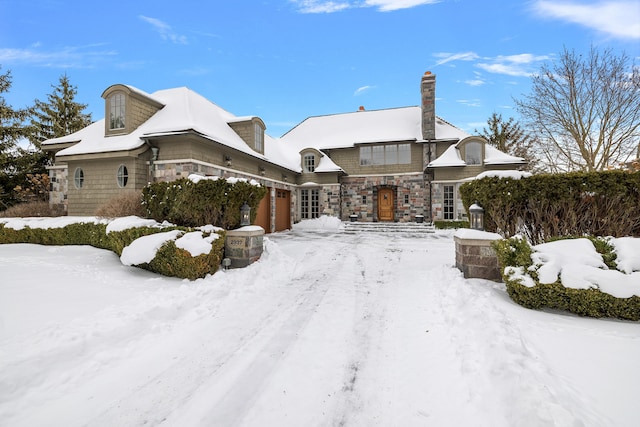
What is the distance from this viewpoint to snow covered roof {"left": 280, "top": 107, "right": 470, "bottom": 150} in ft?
59.2

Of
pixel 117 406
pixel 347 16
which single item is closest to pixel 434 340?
pixel 117 406

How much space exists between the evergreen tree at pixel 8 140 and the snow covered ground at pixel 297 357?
16081mm

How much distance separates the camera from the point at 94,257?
5.87 metres

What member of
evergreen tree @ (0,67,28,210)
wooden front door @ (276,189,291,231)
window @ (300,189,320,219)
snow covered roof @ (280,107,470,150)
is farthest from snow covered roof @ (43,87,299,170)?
snow covered roof @ (280,107,470,150)

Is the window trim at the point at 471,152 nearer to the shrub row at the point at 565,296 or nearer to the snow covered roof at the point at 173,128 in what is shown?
the snow covered roof at the point at 173,128

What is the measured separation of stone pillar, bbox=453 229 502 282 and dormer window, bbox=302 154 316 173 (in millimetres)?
13755

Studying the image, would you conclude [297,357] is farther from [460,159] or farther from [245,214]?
[460,159]

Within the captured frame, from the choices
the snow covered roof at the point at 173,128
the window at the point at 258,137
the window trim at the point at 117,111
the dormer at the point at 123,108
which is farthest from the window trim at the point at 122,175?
the window at the point at 258,137

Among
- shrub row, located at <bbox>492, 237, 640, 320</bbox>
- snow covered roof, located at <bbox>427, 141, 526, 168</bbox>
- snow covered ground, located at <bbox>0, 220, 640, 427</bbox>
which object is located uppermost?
snow covered roof, located at <bbox>427, 141, 526, 168</bbox>

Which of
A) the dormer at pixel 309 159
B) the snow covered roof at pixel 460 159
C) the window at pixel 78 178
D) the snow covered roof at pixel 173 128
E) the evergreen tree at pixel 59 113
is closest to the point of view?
the snow covered roof at pixel 173 128

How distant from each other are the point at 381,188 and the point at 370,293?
14.4 metres

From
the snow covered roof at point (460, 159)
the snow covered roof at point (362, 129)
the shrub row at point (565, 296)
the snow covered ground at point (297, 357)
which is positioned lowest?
the snow covered ground at point (297, 357)

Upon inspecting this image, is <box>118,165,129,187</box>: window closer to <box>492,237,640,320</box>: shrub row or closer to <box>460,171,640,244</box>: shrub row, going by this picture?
<box>460,171,640,244</box>: shrub row

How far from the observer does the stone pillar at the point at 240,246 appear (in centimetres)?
607
